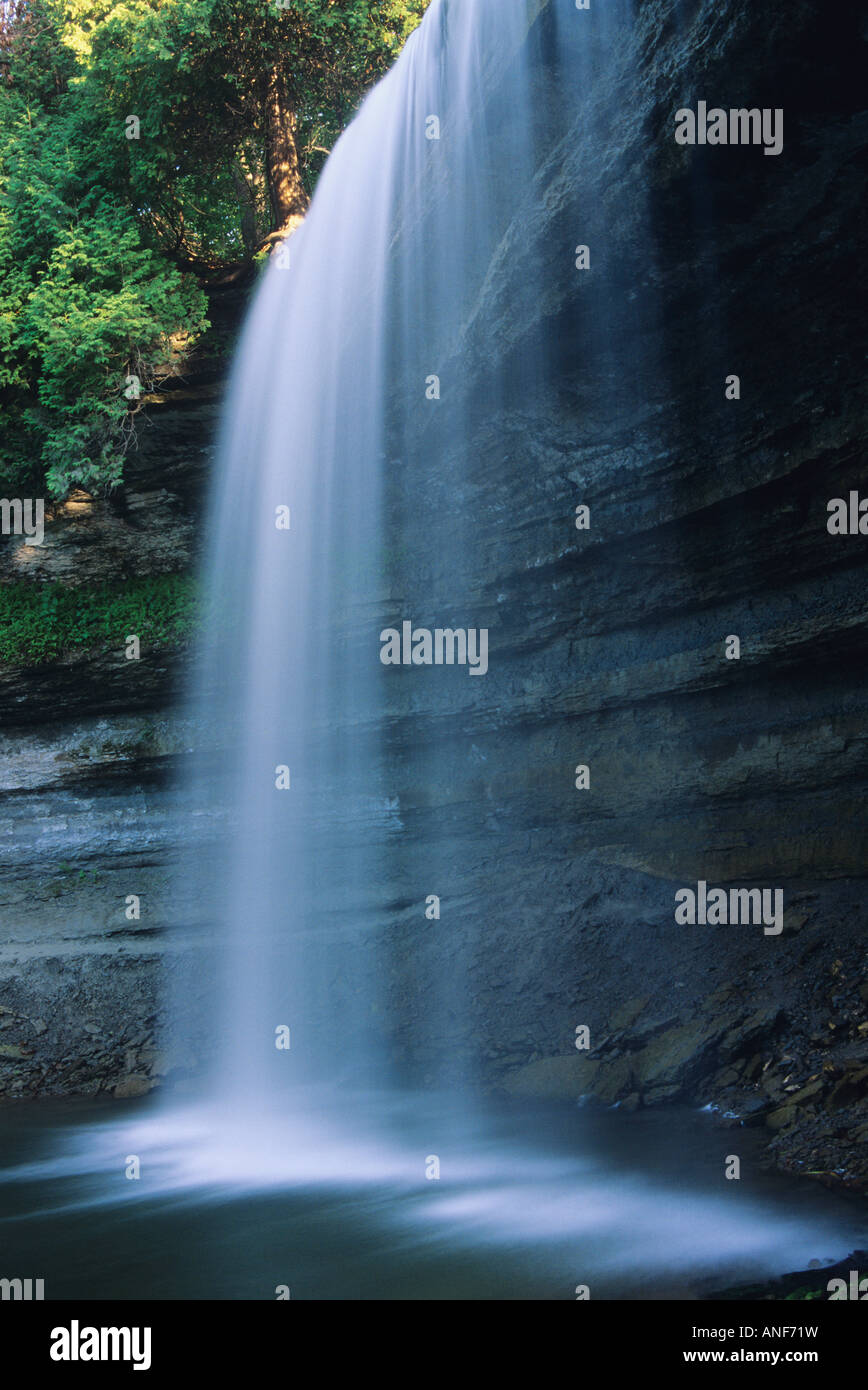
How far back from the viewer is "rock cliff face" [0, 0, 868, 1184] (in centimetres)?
923

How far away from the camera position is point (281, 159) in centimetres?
1658

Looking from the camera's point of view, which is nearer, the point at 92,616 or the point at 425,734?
the point at 425,734

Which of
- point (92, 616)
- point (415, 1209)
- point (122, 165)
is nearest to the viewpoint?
point (415, 1209)

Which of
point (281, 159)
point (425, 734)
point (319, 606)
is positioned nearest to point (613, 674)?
point (425, 734)

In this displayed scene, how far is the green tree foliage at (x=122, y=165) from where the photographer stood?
14.7 metres

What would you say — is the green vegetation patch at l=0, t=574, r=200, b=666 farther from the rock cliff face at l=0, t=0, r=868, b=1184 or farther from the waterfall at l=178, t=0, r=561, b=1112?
the waterfall at l=178, t=0, r=561, b=1112

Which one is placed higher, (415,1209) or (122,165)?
(122,165)

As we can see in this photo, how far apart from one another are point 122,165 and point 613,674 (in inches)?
445

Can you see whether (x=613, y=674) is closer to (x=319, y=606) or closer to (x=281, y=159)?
(x=319, y=606)

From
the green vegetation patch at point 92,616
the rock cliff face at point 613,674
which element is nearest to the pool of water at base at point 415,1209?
the rock cliff face at point 613,674

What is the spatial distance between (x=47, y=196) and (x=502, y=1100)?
46.3 feet

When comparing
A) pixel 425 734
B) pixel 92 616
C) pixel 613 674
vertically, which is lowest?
pixel 425 734

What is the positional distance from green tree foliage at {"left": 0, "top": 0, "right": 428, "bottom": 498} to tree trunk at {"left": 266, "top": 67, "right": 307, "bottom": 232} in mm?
24

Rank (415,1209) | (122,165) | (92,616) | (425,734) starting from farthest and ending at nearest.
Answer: (122,165) < (92,616) < (425,734) < (415,1209)
